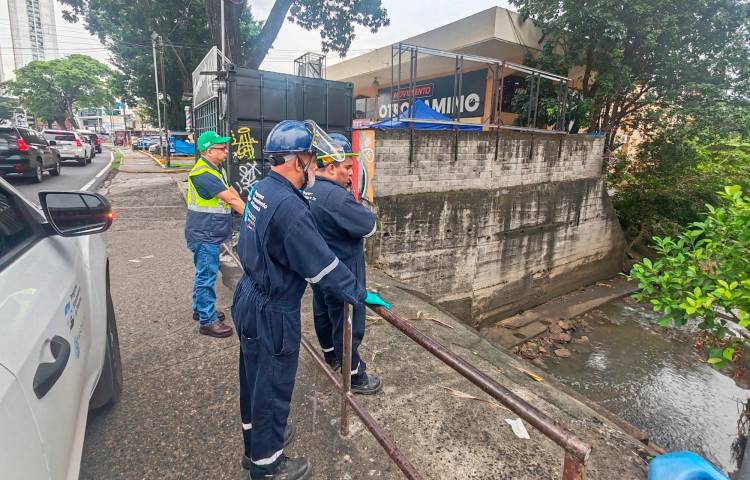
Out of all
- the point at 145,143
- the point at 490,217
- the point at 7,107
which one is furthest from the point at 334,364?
the point at 7,107

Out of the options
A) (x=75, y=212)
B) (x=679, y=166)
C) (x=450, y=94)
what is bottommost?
(x=75, y=212)

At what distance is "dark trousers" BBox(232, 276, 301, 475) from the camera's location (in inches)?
71.9

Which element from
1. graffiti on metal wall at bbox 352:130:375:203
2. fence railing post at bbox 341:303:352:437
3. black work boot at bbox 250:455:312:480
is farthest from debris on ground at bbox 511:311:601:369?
black work boot at bbox 250:455:312:480

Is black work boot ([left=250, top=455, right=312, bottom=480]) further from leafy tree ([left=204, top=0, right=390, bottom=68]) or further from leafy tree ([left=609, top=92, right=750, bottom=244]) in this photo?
leafy tree ([left=609, top=92, right=750, bottom=244])

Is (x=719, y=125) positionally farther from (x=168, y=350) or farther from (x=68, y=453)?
(x=68, y=453)

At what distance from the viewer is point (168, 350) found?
3400mm

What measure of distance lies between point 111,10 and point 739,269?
62.2 ft

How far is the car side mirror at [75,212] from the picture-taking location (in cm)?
176

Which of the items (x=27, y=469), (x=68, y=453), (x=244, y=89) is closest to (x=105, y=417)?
(x=68, y=453)

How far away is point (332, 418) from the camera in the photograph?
2.62 meters

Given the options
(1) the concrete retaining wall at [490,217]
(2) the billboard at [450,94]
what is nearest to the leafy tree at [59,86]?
(2) the billboard at [450,94]

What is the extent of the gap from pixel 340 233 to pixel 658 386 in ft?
22.8

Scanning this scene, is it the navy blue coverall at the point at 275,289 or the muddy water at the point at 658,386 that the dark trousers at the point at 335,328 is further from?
the muddy water at the point at 658,386

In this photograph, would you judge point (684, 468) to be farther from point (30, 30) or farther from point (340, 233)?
point (30, 30)
